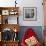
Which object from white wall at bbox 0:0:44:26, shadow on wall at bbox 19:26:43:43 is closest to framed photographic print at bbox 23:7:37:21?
white wall at bbox 0:0:44:26

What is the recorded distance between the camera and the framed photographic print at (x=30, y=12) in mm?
6070

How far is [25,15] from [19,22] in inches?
14.2

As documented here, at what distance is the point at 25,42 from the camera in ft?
18.3

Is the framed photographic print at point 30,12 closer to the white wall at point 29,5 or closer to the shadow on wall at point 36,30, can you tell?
the white wall at point 29,5

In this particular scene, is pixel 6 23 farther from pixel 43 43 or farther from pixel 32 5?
pixel 43 43

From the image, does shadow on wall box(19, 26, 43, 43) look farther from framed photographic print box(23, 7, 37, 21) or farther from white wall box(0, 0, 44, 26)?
framed photographic print box(23, 7, 37, 21)

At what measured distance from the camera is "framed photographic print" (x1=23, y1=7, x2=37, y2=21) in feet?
19.9

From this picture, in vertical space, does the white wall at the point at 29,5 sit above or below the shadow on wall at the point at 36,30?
above

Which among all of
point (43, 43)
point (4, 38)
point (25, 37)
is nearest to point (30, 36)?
point (25, 37)

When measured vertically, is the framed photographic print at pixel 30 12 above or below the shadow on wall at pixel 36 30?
above

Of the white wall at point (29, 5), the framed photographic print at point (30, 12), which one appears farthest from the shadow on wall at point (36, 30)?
the framed photographic print at point (30, 12)

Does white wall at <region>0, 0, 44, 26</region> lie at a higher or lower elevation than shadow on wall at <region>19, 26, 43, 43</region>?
higher

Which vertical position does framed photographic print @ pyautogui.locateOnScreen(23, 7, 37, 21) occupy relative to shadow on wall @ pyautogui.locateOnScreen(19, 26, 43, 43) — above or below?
above

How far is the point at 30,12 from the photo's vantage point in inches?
240
